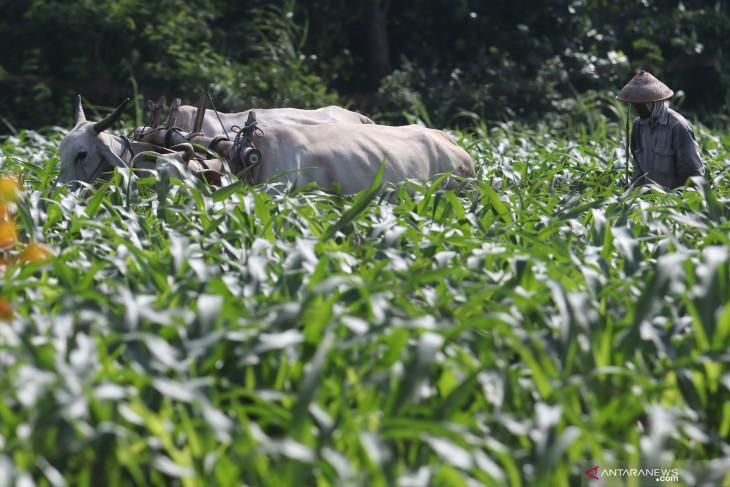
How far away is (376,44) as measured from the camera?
1334cm

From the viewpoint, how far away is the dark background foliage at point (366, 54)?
11.5 metres

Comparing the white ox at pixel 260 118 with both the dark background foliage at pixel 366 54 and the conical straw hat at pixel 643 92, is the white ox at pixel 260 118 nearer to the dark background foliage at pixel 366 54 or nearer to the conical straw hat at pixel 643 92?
the conical straw hat at pixel 643 92

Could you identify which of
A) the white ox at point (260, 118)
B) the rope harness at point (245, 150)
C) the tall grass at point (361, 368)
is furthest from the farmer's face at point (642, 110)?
the tall grass at point (361, 368)

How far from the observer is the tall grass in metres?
1.75

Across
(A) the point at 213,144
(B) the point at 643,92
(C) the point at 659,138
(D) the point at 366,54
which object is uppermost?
(B) the point at 643,92

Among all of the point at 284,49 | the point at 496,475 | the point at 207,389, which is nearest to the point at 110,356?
the point at 207,389

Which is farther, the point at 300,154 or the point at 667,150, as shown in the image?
the point at 667,150

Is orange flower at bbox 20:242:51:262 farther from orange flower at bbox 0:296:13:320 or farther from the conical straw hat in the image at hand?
the conical straw hat

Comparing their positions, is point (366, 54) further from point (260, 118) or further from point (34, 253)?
point (34, 253)

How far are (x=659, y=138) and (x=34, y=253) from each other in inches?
138

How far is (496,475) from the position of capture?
1.67m

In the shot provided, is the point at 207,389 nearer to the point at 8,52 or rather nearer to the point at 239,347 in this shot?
the point at 239,347

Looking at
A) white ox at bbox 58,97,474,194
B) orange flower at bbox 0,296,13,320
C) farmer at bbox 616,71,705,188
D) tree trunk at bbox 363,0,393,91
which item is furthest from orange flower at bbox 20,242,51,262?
tree trunk at bbox 363,0,393,91

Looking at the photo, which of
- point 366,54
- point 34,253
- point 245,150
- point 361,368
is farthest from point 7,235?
point 366,54
